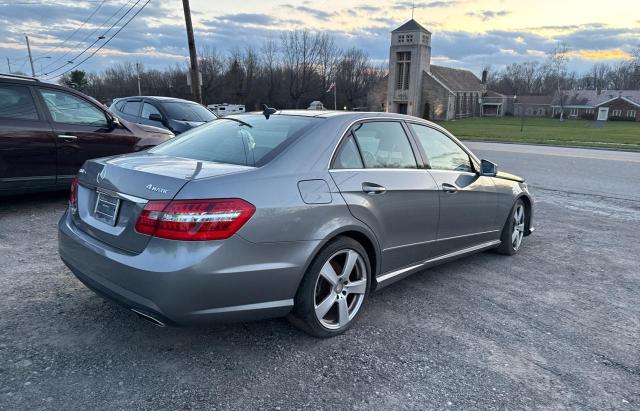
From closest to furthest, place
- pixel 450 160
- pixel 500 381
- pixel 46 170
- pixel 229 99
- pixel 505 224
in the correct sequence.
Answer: pixel 500 381, pixel 450 160, pixel 505 224, pixel 46 170, pixel 229 99

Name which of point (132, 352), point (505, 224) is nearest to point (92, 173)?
point (132, 352)

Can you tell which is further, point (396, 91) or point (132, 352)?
point (396, 91)

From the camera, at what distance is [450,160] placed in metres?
4.44

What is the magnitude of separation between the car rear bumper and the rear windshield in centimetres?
63

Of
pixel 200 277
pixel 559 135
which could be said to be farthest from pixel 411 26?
pixel 200 277

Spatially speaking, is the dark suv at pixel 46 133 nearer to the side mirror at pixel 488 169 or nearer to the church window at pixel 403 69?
the side mirror at pixel 488 169

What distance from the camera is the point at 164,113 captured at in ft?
34.7

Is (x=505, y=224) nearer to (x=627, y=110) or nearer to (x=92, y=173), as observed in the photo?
(x=92, y=173)

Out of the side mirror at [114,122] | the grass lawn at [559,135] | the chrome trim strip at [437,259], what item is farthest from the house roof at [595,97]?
the side mirror at [114,122]

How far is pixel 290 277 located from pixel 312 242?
0.86 ft

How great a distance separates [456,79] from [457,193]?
91067mm

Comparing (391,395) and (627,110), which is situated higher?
(627,110)

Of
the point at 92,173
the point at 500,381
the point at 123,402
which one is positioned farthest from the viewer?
the point at 92,173

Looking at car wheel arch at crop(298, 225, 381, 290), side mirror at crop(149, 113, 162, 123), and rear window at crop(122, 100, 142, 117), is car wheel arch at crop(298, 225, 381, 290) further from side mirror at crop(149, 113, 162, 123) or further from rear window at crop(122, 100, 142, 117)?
rear window at crop(122, 100, 142, 117)
